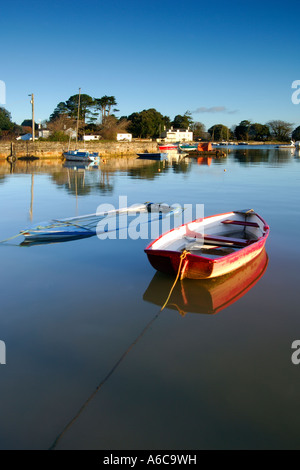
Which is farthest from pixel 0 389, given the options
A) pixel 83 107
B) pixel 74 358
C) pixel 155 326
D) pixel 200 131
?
pixel 200 131

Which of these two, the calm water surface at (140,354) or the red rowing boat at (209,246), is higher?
the red rowing boat at (209,246)

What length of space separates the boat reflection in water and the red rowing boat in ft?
0.77

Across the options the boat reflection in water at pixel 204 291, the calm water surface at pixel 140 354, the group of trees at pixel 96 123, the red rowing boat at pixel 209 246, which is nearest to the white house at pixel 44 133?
the group of trees at pixel 96 123

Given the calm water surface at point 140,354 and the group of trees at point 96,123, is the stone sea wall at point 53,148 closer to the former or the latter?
the group of trees at point 96,123

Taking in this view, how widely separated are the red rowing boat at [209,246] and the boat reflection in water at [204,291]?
235mm

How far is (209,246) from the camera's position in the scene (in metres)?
9.02

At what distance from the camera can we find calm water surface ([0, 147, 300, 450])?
372 cm

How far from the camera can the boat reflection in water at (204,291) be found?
6555mm

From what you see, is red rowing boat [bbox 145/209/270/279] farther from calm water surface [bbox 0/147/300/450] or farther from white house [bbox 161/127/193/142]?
white house [bbox 161/127/193/142]

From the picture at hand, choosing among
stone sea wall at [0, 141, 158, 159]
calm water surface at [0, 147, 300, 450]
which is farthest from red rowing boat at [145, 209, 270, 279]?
stone sea wall at [0, 141, 158, 159]

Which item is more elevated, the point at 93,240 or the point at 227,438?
the point at 93,240
